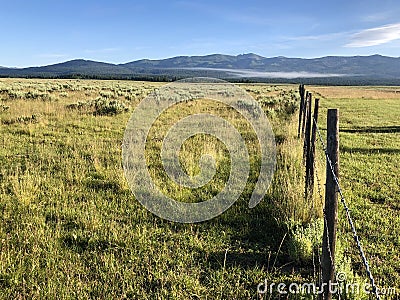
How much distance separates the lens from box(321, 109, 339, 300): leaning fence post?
2.89 m

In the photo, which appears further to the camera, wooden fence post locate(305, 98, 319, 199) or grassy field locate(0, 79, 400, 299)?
wooden fence post locate(305, 98, 319, 199)

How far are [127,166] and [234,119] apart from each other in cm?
988

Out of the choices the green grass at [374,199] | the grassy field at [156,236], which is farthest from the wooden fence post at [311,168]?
the green grass at [374,199]

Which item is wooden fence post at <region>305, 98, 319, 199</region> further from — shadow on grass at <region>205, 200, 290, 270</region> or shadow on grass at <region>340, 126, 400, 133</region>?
shadow on grass at <region>340, 126, 400, 133</region>

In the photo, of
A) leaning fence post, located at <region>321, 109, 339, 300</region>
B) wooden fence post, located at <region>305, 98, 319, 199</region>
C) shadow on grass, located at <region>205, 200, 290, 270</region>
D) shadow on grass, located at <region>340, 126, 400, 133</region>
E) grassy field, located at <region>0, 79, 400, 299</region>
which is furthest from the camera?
shadow on grass, located at <region>340, 126, 400, 133</region>

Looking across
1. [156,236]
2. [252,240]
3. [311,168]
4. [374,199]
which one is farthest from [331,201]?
[374,199]

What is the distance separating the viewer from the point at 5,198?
6305 mm

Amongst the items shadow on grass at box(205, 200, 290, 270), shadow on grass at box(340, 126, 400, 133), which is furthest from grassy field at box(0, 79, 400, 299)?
shadow on grass at box(340, 126, 400, 133)

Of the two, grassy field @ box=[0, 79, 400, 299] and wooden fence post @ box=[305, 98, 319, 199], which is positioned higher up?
wooden fence post @ box=[305, 98, 319, 199]

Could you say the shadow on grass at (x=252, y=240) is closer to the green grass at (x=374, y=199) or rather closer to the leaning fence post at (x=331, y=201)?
the green grass at (x=374, y=199)

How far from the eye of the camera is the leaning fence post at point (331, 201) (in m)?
2.89

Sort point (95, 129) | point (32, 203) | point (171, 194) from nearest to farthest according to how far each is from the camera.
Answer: point (32, 203) → point (171, 194) → point (95, 129)

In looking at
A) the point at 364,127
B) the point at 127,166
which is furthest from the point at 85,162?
the point at 364,127

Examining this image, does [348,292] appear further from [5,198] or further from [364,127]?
[364,127]
